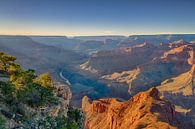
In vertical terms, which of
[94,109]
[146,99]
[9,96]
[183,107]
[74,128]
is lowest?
[183,107]

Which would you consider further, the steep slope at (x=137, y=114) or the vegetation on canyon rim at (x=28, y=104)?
the steep slope at (x=137, y=114)

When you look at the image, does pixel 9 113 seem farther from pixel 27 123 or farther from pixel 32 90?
pixel 32 90

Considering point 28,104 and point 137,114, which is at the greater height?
point 28,104

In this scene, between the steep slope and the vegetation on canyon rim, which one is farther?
the steep slope

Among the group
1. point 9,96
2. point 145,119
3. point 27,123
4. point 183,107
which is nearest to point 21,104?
point 9,96

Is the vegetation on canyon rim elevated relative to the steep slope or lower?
elevated

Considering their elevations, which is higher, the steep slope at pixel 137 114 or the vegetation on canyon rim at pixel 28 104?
the vegetation on canyon rim at pixel 28 104

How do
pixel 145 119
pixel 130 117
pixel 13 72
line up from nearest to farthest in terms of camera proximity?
pixel 13 72, pixel 145 119, pixel 130 117

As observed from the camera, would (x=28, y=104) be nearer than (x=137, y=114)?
Yes
